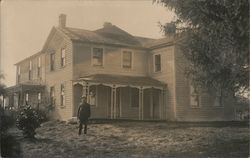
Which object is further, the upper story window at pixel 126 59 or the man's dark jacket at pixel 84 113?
the upper story window at pixel 126 59

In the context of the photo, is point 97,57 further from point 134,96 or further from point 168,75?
point 168,75

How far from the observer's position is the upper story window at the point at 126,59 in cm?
1908

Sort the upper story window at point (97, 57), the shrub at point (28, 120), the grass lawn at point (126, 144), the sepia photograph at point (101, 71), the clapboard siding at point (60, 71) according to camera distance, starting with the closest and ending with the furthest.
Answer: the sepia photograph at point (101, 71) → the grass lawn at point (126, 144) → the shrub at point (28, 120) → the clapboard siding at point (60, 71) → the upper story window at point (97, 57)

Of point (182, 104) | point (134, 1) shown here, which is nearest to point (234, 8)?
point (134, 1)

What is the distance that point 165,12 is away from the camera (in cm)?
1052

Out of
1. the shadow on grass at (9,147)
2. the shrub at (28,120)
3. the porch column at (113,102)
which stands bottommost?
the shadow on grass at (9,147)

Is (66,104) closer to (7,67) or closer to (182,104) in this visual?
(182,104)

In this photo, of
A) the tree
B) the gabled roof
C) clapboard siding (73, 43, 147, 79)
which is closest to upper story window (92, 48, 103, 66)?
clapboard siding (73, 43, 147, 79)

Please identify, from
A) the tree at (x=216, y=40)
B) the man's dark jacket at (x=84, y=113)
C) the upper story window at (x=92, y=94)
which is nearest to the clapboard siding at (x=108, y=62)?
the upper story window at (x=92, y=94)

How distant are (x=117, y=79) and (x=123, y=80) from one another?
29 centimetres

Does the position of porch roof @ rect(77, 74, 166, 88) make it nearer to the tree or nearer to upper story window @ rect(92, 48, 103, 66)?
upper story window @ rect(92, 48, 103, 66)

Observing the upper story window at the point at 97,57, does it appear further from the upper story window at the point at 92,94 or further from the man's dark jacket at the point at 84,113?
the man's dark jacket at the point at 84,113

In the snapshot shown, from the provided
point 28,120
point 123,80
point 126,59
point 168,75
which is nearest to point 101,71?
point 123,80

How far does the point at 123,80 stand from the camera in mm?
18469
